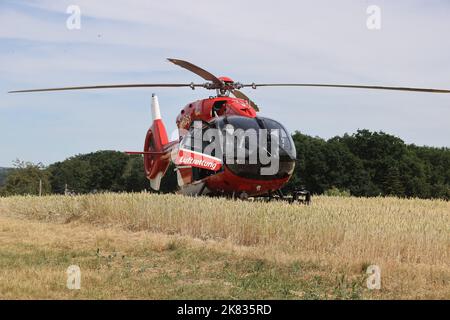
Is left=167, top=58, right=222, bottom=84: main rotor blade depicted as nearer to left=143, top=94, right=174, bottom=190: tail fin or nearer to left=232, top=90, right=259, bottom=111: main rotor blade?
left=232, top=90, right=259, bottom=111: main rotor blade

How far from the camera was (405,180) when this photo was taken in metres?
85.8

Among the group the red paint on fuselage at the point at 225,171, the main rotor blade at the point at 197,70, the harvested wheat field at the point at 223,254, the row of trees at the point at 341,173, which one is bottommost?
the row of trees at the point at 341,173

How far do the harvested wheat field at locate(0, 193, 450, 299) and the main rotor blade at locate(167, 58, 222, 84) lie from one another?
14.5 feet

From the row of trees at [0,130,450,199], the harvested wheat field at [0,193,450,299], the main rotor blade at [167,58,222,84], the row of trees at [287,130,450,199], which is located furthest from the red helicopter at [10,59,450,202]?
the row of trees at [287,130,450,199]

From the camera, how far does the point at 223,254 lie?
12.8 metres

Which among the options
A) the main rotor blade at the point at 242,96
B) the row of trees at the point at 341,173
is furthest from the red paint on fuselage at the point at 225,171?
the row of trees at the point at 341,173

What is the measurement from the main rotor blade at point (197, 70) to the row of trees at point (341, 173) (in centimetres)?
5424

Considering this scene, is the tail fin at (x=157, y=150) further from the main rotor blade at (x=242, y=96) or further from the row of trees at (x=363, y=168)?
the row of trees at (x=363, y=168)

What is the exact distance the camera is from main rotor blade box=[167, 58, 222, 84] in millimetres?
19547

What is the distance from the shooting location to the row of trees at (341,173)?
83250 mm

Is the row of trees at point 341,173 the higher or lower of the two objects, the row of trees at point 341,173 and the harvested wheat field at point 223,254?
the lower

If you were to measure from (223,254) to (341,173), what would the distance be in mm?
72127

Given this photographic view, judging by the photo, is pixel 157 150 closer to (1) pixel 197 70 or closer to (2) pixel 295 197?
(1) pixel 197 70
